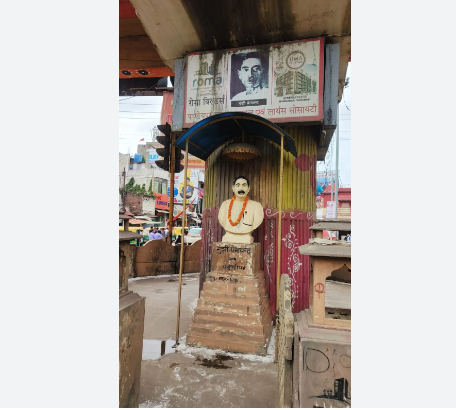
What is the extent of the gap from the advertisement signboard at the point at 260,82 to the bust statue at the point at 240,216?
52.6 inches

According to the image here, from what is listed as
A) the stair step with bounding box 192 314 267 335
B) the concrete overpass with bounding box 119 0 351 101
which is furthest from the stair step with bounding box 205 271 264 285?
the concrete overpass with bounding box 119 0 351 101

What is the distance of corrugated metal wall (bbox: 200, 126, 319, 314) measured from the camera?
557cm

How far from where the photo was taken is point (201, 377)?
11.1 feet

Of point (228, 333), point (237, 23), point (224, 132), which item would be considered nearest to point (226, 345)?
point (228, 333)

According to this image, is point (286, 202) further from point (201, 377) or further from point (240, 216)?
point (201, 377)

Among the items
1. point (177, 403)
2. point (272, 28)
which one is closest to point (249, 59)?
point (272, 28)

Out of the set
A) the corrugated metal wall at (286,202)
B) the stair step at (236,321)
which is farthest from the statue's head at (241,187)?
the stair step at (236,321)

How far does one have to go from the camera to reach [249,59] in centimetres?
529

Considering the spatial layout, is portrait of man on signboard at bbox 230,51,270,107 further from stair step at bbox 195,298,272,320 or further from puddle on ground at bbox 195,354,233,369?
puddle on ground at bbox 195,354,233,369

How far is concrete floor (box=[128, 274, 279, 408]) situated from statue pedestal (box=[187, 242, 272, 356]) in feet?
0.51

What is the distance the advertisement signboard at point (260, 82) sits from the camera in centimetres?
497

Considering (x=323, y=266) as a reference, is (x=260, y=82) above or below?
above

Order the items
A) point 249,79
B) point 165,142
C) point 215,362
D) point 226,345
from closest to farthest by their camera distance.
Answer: point 215,362 → point 226,345 → point 249,79 → point 165,142

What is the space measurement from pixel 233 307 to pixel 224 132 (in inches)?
120
